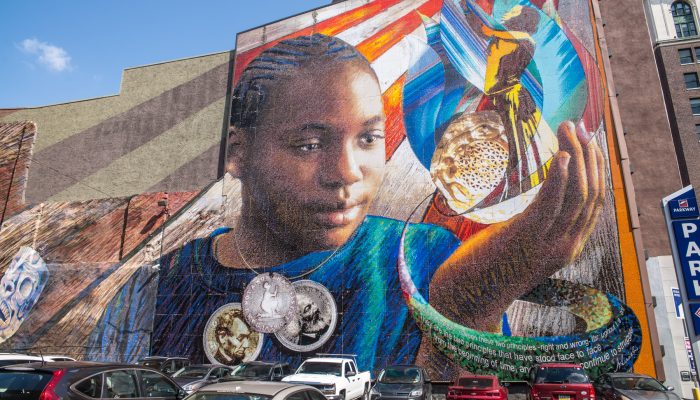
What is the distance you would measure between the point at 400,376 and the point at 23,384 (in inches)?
417

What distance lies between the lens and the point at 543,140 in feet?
71.3

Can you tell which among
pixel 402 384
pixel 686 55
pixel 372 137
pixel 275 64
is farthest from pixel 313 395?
pixel 686 55

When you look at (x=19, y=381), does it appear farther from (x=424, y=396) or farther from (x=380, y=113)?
(x=380, y=113)

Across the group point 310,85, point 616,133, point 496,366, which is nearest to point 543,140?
point 616,133

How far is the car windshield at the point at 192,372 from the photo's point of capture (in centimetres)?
1555

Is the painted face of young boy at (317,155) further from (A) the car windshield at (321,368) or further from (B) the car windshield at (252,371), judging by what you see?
(A) the car windshield at (321,368)

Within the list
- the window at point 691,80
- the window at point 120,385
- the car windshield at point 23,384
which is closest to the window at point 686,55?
the window at point 691,80

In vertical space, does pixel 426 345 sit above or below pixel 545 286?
below

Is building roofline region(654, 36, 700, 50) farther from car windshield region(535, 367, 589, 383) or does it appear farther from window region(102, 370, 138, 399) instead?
window region(102, 370, 138, 399)

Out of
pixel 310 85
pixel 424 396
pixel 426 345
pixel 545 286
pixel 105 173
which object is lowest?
pixel 424 396

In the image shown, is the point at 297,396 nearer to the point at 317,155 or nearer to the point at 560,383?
the point at 560,383

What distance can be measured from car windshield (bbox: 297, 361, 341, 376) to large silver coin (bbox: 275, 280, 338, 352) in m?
6.01

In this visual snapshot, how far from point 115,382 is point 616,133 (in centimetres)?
2082

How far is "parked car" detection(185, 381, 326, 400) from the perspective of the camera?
631 centimetres
